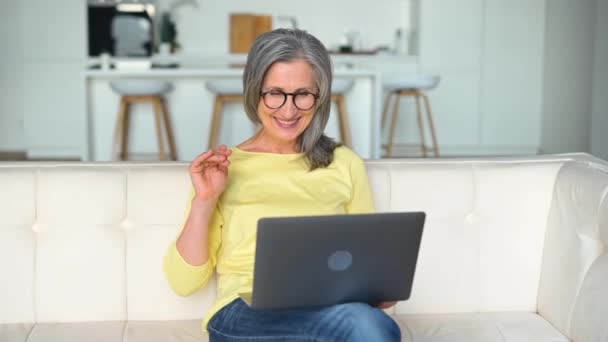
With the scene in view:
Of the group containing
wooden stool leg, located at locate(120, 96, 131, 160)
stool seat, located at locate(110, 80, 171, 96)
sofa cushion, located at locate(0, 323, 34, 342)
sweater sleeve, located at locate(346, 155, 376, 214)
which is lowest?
sofa cushion, located at locate(0, 323, 34, 342)

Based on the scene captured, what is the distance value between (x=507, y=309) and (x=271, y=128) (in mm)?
813

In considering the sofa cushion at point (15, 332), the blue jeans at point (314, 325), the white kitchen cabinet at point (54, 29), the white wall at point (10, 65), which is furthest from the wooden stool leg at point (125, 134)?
the blue jeans at point (314, 325)

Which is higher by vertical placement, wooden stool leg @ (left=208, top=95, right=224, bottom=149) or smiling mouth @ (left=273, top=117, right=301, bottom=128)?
smiling mouth @ (left=273, top=117, right=301, bottom=128)

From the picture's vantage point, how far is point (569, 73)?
23.2 feet

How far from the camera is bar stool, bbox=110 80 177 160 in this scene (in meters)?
5.49

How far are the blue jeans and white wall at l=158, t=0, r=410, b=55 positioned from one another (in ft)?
20.9

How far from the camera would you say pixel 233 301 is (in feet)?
5.70

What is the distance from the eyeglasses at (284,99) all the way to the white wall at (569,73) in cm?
542

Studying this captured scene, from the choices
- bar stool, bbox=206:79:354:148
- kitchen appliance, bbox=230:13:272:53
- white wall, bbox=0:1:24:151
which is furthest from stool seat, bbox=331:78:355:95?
white wall, bbox=0:1:24:151

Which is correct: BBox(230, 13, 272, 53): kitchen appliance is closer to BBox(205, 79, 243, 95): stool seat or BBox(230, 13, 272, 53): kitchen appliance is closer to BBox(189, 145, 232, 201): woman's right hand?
BBox(205, 79, 243, 95): stool seat

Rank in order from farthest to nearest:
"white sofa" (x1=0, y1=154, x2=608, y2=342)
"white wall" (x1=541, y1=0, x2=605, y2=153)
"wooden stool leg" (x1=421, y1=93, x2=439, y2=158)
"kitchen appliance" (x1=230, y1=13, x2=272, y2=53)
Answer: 1. "kitchen appliance" (x1=230, y1=13, x2=272, y2=53)
2. "white wall" (x1=541, y1=0, x2=605, y2=153)
3. "wooden stool leg" (x1=421, y1=93, x2=439, y2=158)
4. "white sofa" (x1=0, y1=154, x2=608, y2=342)

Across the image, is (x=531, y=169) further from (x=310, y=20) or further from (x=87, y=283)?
(x=310, y=20)

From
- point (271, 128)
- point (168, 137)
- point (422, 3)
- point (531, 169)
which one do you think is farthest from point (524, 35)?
point (271, 128)

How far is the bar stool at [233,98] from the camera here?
5480 millimetres
